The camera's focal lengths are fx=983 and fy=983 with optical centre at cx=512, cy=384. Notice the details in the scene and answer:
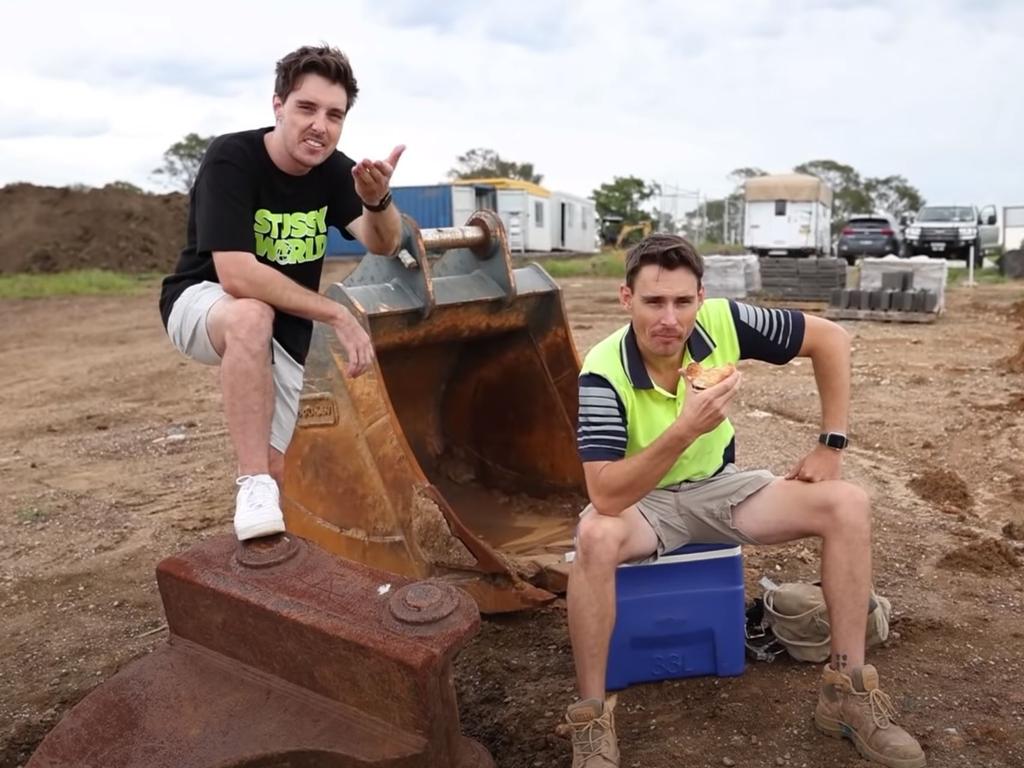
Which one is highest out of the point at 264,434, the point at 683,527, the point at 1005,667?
the point at 264,434

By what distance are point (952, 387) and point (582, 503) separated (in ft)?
13.9

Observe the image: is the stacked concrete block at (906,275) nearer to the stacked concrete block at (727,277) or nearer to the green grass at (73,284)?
the stacked concrete block at (727,277)

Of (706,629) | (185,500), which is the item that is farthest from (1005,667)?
(185,500)

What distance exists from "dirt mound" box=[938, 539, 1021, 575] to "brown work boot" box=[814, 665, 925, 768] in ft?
4.25

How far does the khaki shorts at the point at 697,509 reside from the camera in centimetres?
267

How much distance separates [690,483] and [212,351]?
4.54ft

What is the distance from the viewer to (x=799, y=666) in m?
2.96

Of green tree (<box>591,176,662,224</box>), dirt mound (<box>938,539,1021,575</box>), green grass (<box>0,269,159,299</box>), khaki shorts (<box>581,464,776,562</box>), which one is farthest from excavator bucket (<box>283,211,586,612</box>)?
green tree (<box>591,176,662,224</box>)

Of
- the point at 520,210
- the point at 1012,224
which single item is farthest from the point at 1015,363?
the point at 520,210

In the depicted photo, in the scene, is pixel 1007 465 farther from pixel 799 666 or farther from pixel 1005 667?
pixel 799 666

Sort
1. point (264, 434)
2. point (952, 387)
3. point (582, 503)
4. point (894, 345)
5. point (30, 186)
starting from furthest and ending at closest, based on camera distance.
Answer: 1. point (30, 186)
2. point (894, 345)
3. point (952, 387)
4. point (582, 503)
5. point (264, 434)

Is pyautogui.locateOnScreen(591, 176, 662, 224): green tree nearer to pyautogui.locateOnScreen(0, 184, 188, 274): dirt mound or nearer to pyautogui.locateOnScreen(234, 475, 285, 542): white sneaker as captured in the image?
pyautogui.locateOnScreen(0, 184, 188, 274): dirt mound

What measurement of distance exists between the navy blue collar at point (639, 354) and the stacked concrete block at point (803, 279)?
34.3 ft

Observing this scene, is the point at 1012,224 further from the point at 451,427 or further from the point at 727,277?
the point at 451,427
